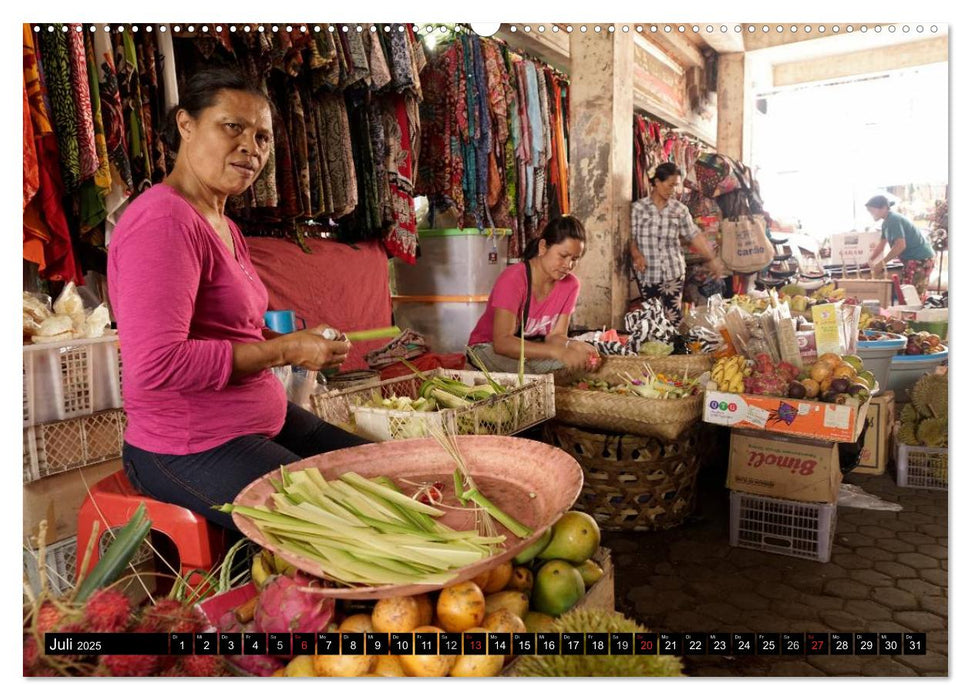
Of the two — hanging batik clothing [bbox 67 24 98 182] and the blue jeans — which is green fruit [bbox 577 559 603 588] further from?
hanging batik clothing [bbox 67 24 98 182]

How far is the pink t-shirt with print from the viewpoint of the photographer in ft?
10.5

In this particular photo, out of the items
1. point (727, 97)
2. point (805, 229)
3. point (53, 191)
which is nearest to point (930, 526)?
point (805, 229)

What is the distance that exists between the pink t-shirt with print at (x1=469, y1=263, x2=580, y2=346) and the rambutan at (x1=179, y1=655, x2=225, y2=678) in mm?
2348

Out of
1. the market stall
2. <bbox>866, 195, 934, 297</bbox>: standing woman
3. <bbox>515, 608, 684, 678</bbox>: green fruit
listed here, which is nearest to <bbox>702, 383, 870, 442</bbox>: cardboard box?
the market stall

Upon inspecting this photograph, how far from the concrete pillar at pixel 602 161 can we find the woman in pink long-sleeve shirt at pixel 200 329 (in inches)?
94.3

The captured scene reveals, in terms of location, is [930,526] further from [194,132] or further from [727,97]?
[194,132]

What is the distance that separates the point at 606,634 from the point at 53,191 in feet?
6.64

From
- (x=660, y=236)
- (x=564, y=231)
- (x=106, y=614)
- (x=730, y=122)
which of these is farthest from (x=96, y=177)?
(x=730, y=122)

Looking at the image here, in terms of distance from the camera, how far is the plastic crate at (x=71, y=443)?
1836 mm

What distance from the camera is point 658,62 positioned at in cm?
434

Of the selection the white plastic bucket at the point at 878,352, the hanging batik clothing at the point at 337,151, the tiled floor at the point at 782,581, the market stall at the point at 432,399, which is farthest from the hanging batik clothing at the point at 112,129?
the white plastic bucket at the point at 878,352

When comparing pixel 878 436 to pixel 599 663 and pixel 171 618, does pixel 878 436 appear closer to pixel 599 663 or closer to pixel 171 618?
pixel 599 663

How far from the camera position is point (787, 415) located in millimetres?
2506

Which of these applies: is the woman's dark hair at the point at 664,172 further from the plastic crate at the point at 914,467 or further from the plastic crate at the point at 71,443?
the plastic crate at the point at 71,443
